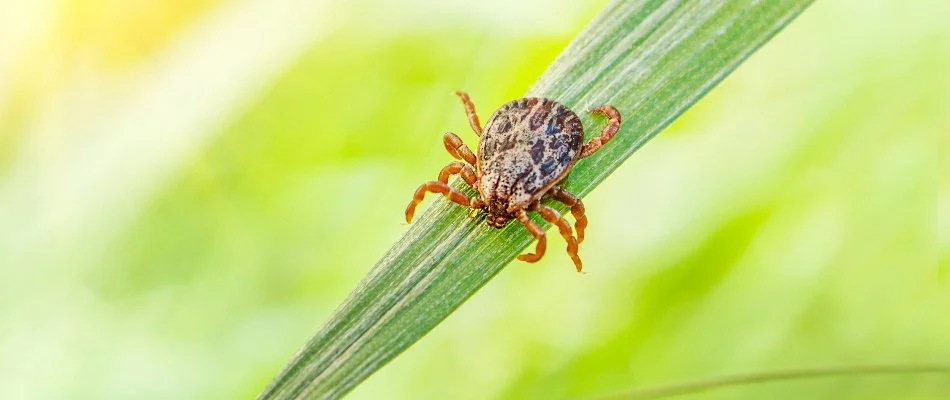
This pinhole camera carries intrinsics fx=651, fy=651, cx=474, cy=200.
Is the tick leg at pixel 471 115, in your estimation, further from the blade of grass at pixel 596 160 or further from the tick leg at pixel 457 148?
the blade of grass at pixel 596 160

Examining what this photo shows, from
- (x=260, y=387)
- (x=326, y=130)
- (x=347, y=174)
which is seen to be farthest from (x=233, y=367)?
(x=326, y=130)

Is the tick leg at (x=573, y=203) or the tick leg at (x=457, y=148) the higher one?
the tick leg at (x=457, y=148)

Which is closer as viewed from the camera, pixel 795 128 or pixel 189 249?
pixel 795 128

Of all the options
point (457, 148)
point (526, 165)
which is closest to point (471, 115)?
point (457, 148)

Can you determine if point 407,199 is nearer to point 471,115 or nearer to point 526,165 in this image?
point 471,115

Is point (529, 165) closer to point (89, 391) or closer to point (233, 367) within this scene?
point (233, 367)

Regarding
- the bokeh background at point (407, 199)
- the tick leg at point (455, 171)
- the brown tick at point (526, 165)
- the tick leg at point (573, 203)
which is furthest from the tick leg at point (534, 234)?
the bokeh background at point (407, 199)
